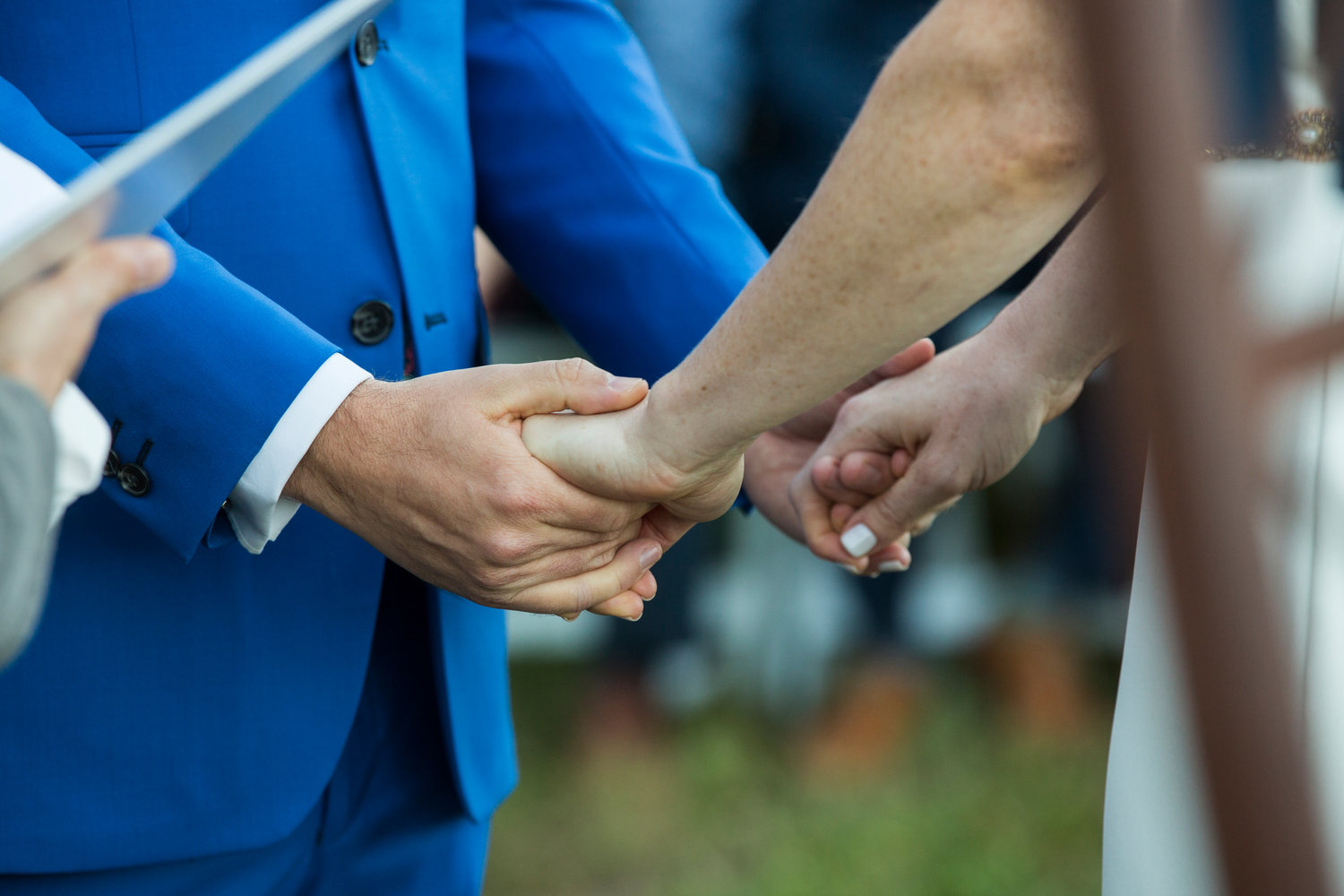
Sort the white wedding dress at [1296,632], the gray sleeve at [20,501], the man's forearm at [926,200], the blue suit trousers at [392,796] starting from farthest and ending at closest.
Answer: the blue suit trousers at [392,796]
the white wedding dress at [1296,632]
the man's forearm at [926,200]
the gray sleeve at [20,501]

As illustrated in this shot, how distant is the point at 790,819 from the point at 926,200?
1.84 metres

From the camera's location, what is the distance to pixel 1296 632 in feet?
2.53

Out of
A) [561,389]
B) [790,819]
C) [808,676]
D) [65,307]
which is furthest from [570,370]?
[808,676]

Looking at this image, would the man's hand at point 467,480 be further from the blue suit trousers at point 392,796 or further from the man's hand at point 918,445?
the man's hand at point 918,445

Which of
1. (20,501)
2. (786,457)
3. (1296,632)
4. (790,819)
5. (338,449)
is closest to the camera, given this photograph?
(20,501)

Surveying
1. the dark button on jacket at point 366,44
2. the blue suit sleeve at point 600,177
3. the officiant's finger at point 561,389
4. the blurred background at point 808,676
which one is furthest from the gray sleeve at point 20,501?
the blurred background at point 808,676

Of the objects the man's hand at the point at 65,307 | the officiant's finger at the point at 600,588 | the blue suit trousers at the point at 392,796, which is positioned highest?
the man's hand at the point at 65,307

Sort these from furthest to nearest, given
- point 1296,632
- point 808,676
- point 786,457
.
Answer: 1. point 808,676
2. point 786,457
3. point 1296,632

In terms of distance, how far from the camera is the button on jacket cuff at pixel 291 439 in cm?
85

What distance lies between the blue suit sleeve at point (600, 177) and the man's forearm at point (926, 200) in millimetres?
362

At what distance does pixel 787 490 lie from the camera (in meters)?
1.26

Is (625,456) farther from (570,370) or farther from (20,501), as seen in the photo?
(20,501)

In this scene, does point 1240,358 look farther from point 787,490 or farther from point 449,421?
point 787,490

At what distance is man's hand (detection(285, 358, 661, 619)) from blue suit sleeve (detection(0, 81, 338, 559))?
0.17 ft
